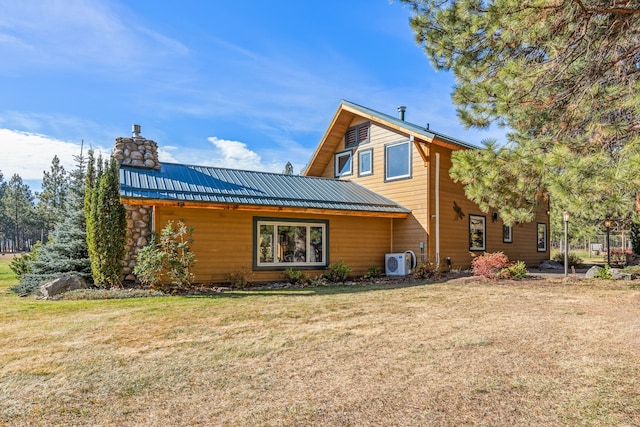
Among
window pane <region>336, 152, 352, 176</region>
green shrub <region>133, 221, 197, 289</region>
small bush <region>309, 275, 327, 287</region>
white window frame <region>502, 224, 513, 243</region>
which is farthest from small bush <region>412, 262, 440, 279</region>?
green shrub <region>133, 221, 197, 289</region>

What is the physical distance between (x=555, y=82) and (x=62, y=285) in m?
9.86

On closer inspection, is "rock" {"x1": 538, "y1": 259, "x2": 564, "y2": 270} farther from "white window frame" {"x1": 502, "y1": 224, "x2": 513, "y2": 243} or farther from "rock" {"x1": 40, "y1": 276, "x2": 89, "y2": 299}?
"rock" {"x1": 40, "y1": 276, "x2": 89, "y2": 299}

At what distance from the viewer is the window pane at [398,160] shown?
12.8m

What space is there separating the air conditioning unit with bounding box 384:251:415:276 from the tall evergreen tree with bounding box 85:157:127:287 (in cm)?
722

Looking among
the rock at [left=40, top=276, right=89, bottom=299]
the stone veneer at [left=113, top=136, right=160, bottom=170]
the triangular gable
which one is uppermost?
Answer: the triangular gable

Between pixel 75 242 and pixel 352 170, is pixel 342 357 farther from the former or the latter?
pixel 352 170

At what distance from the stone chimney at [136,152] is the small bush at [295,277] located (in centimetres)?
441

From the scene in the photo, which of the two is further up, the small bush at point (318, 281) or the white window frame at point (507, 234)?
the white window frame at point (507, 234)

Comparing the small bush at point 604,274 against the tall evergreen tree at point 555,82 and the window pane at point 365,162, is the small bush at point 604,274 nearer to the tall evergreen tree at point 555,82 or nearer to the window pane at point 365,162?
the tall evergreen tree at point 555,82

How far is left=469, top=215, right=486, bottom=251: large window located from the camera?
13.4 metres

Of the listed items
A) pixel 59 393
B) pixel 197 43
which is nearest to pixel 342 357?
pixel 59 393

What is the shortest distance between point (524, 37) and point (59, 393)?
6.82 meters

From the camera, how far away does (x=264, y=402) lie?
9.52 feet

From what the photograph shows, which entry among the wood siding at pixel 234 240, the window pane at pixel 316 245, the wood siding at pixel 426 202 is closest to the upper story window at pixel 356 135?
the wood siding at pixel 426 202
